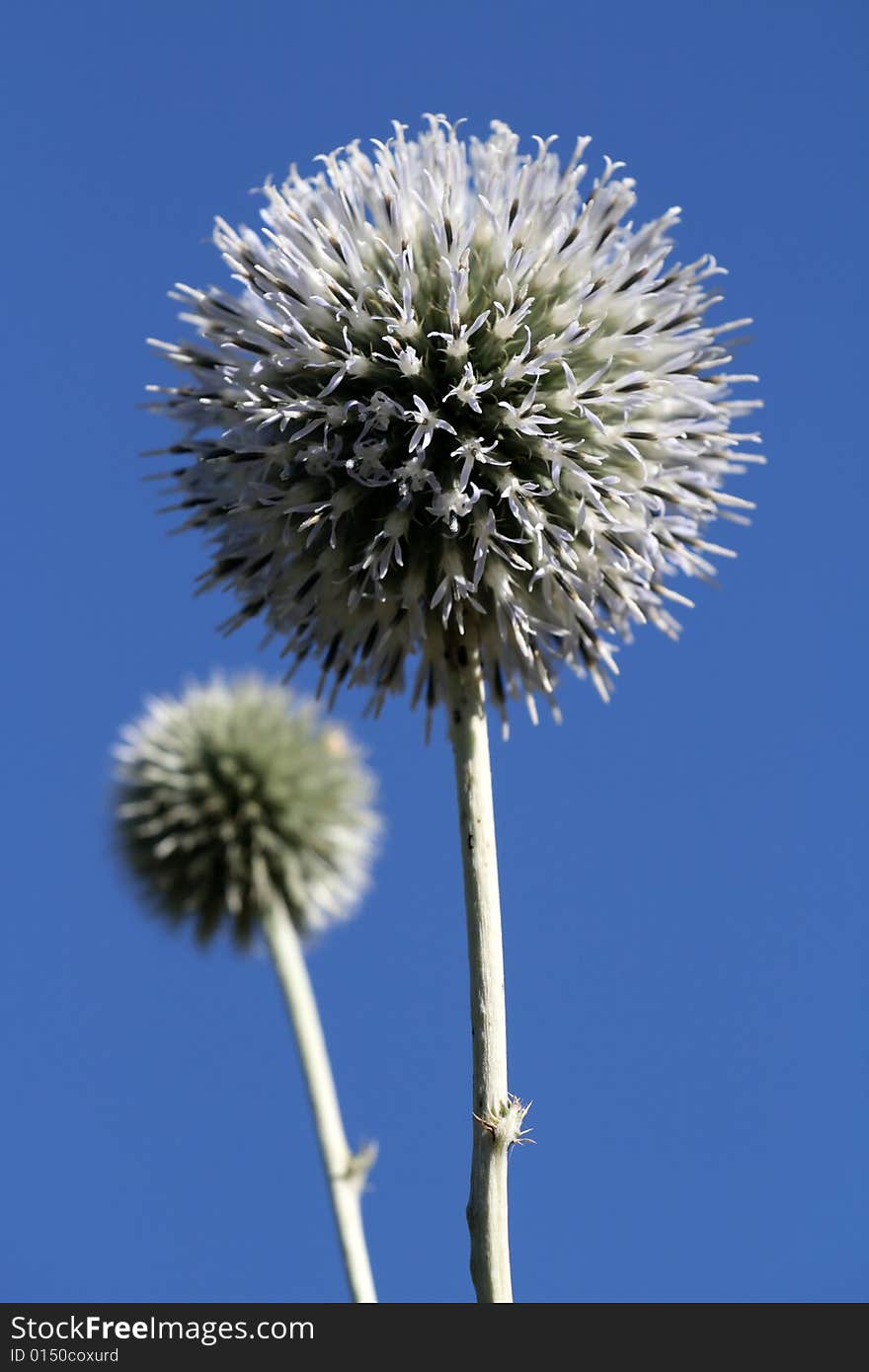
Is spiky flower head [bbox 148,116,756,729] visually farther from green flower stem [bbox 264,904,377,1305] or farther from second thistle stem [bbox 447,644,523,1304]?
green flower stem [bbox 264,904,377,1305]

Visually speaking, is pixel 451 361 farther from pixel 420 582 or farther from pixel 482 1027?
pixel 482 1027

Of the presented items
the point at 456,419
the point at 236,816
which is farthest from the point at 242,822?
the point at 456,419

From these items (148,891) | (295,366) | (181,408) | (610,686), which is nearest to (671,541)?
(610,686)

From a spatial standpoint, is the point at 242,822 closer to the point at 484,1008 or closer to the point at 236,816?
the point at 236,816

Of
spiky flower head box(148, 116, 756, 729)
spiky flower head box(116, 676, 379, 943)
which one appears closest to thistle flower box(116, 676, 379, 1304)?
spiky flower head box(116, 676, 379, 943)
